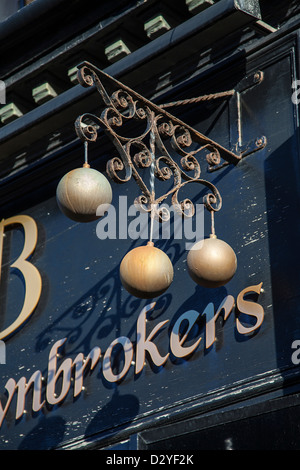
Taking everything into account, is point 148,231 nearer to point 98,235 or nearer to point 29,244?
point 98,235

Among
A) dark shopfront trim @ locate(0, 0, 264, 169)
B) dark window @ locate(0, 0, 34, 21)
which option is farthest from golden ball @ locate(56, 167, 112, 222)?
dark window @ locate(0, 0, 34, 21)

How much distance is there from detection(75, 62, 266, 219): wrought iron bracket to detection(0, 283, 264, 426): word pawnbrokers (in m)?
0.79

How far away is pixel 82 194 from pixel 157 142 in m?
0.97

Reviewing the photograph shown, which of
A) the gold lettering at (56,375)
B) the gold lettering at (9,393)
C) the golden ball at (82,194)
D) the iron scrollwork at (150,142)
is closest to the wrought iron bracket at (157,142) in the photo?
the iron scrollwork at (150,142)

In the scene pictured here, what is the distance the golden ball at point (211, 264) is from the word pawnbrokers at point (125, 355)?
722 mm

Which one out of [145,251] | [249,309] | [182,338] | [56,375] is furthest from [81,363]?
[145,251]

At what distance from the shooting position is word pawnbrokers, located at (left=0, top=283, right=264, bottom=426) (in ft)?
26.9

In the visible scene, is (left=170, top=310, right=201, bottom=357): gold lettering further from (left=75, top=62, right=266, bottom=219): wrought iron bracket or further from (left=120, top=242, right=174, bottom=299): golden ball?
(left=120, top=242, right=174, bottom=299): golden ball

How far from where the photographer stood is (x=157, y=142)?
318 inches

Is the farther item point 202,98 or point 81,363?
point 81,363

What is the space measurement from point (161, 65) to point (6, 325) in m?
2.76

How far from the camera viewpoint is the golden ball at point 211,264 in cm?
739

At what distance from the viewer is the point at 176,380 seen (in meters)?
8.34

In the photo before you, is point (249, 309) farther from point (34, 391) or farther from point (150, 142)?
point (34, 391)
